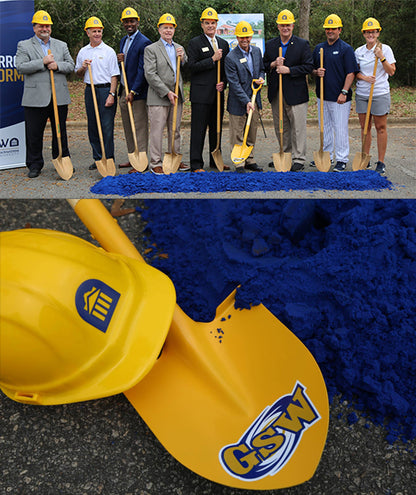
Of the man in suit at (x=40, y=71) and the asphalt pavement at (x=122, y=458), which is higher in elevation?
the man in suit at (x=40, y=71)

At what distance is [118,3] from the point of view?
11.4 meters

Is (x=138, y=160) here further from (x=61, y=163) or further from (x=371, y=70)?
(x=371, y=70)

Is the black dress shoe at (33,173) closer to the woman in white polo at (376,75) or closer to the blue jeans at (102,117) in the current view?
the blue jeans at (102,117)

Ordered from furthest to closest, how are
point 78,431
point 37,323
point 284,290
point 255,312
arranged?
point 284,290 < point 255,312 < point 78,431 < point 37,323

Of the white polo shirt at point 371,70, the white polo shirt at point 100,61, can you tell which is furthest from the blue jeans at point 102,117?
the white polo shirt at point 371,70

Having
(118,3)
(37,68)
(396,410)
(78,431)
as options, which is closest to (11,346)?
(78,431)

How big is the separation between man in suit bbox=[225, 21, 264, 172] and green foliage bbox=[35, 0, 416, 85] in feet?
22.5

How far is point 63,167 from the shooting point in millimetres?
5344

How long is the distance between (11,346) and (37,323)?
5.5 inches

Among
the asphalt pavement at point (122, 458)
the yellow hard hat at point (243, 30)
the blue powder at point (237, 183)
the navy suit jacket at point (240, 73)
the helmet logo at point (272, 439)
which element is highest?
the yellow hard hat at point (243, 30)

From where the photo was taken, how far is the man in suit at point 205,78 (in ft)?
16.9

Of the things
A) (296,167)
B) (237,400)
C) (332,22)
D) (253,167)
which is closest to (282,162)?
(296,167)

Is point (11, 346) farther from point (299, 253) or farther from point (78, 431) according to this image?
point (299, 253)

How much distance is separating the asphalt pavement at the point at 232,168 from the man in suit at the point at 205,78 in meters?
0.60
